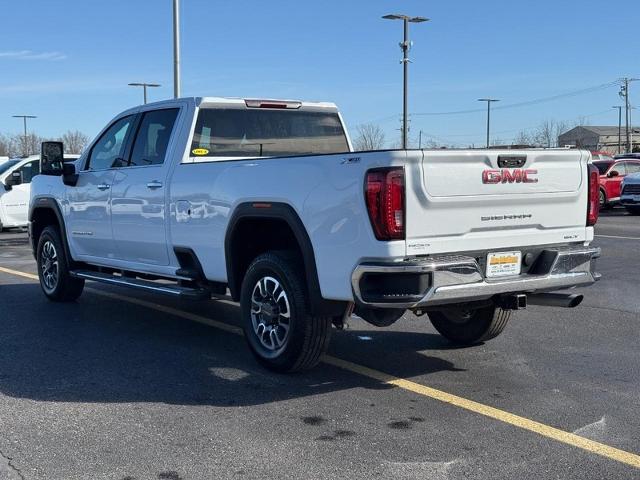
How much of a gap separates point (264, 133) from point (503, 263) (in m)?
3.05

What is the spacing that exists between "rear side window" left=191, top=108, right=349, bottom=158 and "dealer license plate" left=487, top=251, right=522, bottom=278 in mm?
2872

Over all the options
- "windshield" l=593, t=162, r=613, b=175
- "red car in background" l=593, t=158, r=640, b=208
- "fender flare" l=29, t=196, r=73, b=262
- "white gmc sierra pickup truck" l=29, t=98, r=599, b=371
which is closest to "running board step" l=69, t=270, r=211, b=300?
"white gmc sierra pickup truck" l=29, t=98, r=599, b=371

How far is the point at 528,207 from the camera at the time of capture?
5484 mm

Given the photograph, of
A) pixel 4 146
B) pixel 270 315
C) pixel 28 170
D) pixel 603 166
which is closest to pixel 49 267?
pixel 270 315

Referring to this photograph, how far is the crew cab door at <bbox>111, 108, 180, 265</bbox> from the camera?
707 cm

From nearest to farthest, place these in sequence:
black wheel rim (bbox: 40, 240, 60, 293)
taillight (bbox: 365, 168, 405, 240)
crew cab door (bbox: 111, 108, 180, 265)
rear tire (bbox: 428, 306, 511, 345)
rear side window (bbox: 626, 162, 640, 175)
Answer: taillight (bbox: 365, 168, 405, 240)
rear tire (bbox: 428, 306, 511, 345)
crew cab door (bbox: 111, 108, 180, 265)
black wheel rim (bbox: 40, 240, 60, 293)
rear side window (bbox: 626, 162, 640, 175)

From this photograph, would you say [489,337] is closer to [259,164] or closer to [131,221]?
[259,164]

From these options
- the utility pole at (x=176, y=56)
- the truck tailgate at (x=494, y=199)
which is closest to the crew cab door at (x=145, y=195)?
the truck tailgate at (x=494, y=199)

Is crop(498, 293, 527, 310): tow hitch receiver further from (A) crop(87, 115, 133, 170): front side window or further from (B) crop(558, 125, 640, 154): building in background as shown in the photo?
(B) crop(558, 125, 640, 154): building in background

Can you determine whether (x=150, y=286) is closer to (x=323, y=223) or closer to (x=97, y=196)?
(x=97, y=196)

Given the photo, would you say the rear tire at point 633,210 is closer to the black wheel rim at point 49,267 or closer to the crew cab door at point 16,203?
the crew cab door at point 16,203

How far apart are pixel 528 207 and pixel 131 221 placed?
3.74 m

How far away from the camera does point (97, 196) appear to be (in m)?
8.08

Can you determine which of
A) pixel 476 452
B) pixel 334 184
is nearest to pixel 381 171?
pixel 334 184
